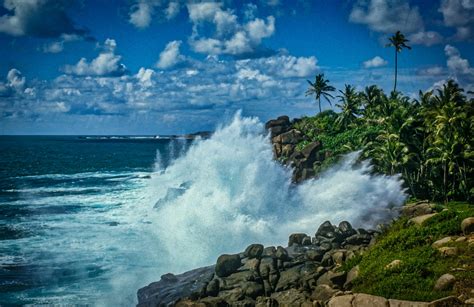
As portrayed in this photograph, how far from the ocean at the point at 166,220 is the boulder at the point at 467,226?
917 cm

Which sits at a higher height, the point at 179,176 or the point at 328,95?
the point at 328,95

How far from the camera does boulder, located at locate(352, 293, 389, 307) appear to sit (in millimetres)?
16672

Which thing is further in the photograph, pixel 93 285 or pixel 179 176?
pixel 179 176

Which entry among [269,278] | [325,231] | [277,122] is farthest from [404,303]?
[277,122]

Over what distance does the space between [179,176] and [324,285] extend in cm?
4370

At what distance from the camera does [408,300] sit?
16.7m

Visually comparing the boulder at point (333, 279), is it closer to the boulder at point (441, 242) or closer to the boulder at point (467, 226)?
the boulder at point (441, 242)

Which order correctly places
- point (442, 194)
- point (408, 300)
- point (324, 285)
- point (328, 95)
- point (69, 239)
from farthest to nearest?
point (328, 95) < point (442, 194) < point (69, 239) < point (324, 285) < point (408, 300)

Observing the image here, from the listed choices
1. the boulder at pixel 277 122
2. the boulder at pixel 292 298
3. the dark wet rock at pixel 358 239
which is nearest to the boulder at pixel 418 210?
the dark wet rock at pixel 358 239

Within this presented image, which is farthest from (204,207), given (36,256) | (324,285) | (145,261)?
(324,285)

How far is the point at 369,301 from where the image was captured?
55.5 ft

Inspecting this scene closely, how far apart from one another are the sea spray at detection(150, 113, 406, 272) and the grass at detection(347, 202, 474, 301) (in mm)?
8134

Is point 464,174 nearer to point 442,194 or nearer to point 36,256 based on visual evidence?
point 442,194

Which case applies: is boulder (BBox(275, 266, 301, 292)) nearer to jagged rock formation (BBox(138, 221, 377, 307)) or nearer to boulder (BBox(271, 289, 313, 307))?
jagged rock formation (BBox(138, 221, 377, 307))
